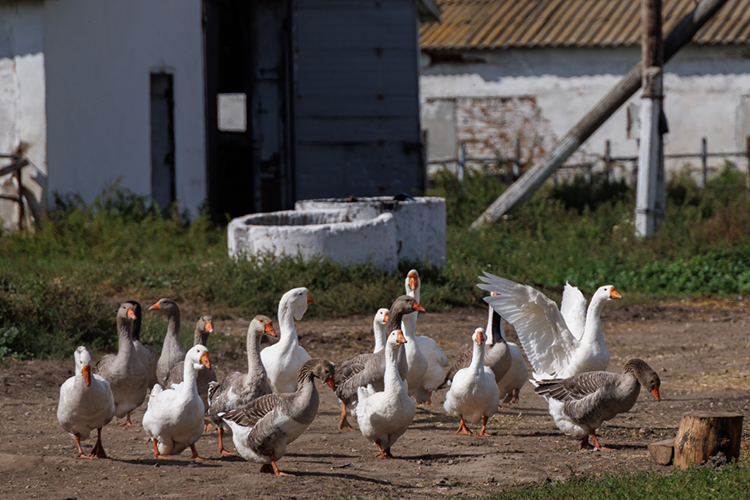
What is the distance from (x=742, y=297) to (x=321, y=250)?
5.55 metres

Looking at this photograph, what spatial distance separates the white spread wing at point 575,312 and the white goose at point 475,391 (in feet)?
3.48

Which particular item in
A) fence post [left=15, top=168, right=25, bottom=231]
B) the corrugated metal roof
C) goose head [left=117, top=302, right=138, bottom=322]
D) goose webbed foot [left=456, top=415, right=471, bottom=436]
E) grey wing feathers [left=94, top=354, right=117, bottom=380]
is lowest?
goose webbed foot [left=456, top=415, right=471, bottom=436]

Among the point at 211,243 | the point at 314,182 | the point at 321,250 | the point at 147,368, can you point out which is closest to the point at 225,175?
the point at 314,182

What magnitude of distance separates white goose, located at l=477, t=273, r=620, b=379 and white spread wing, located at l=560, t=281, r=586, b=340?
0.86ft

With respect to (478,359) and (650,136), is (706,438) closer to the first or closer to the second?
(478,359)

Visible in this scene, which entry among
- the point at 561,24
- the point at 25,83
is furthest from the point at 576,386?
the point at 561,24

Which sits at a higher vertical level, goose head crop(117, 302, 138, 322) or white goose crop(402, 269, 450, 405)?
goose head crop(117, 302, 138, 322)

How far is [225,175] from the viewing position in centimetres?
1731

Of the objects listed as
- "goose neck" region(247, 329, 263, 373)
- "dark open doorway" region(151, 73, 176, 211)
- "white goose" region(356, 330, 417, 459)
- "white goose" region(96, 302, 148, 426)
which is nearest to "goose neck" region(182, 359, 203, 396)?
"goose neck" region(247, 329, 263, 373)

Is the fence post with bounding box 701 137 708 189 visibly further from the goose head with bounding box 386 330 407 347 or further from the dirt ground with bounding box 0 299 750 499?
the goose head with bounding box 386 330 407 347

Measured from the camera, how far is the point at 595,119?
48.8 ft

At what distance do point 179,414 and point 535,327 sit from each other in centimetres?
258

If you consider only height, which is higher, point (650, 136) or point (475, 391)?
point (650, 136)

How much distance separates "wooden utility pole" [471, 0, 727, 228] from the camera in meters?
14.3
